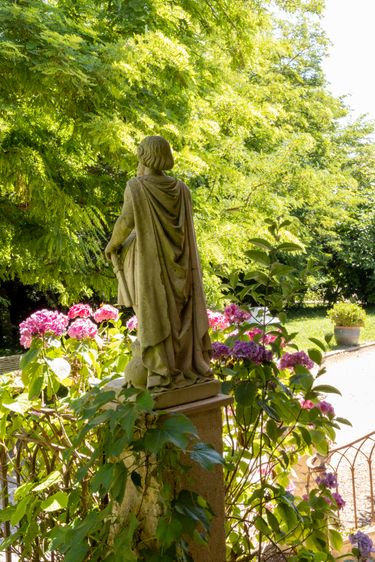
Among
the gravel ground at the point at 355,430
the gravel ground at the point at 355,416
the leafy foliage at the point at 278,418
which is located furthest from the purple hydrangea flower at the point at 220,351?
the gravel ground at the point at 355,416

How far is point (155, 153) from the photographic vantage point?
2.09 metres

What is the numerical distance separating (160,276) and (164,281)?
0.03m

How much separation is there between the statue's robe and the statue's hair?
0.06m

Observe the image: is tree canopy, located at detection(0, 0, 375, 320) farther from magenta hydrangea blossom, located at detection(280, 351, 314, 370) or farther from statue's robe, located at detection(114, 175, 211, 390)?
statue's robe, located at detection(114, 175, 211, 390)

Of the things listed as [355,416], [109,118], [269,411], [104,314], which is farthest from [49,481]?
[355,416]

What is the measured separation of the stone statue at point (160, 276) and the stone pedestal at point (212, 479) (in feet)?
0.41

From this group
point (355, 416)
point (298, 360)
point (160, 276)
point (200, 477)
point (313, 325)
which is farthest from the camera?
point (313, 325)

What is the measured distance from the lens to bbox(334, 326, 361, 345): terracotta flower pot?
13.3 meters

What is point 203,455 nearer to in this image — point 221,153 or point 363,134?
point 221,153

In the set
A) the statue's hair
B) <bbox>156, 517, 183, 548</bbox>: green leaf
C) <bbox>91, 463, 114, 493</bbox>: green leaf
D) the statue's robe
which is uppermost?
the statue's hair

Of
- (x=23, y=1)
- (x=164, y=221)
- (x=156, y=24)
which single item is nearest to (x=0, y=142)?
(x=23, y=1)

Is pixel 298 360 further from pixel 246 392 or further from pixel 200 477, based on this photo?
pixel 200 477

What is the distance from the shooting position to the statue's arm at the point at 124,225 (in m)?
2.07

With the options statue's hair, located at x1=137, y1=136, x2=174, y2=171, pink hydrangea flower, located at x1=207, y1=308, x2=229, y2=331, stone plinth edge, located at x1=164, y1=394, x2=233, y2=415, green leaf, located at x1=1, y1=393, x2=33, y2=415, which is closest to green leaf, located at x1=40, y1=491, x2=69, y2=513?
green leaf, located at x1=1, y1=393, x2=33, y2=415
